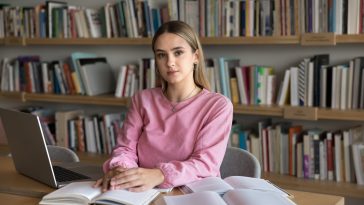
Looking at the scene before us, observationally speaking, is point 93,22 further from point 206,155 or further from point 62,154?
point 206,155

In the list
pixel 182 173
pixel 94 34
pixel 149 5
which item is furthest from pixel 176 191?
pixel 94 34

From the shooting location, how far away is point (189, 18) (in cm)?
295

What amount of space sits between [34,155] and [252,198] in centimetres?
74

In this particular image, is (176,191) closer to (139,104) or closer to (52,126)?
(139,104)

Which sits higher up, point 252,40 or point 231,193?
point 252,40

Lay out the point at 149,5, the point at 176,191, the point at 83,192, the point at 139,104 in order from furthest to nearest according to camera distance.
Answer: the point at 149,5 → the point at 139,104 → the point at 176,191 → the point at 83,192

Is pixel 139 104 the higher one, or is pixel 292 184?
pixel 139 104

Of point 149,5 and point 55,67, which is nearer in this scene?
point 149,5

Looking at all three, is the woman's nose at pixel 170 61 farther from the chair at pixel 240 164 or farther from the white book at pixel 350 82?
the white book at pixel 350 82

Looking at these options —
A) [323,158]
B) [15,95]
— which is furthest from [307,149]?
[15,95]

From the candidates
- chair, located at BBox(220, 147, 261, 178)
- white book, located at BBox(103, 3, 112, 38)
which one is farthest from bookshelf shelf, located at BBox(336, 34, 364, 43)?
white book, located at BBox(103, 3, 112, 38)

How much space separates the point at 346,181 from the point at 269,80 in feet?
2.17

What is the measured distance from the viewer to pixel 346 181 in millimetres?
2666

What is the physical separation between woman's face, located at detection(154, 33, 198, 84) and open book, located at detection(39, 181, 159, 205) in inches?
18.1
